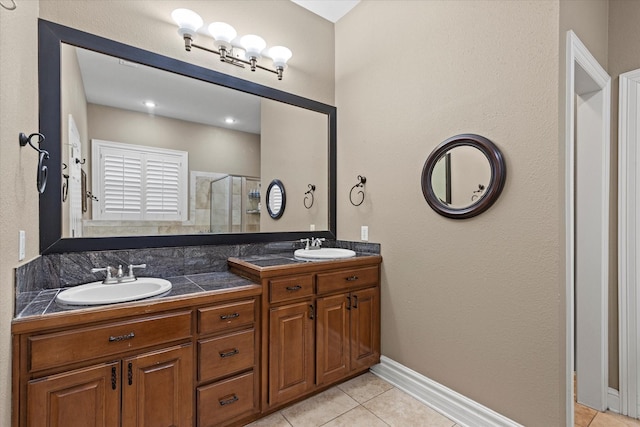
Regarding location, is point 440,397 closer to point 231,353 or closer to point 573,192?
point 231,353

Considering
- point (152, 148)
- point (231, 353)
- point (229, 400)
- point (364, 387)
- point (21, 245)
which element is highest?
point (152, 148)

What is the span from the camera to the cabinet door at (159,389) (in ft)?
4.56

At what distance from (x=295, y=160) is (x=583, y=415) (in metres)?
2.62

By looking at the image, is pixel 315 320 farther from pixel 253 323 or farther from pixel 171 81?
pixel 171 81

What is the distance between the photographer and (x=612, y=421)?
185 centimetres

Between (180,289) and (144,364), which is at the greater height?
(180,289)

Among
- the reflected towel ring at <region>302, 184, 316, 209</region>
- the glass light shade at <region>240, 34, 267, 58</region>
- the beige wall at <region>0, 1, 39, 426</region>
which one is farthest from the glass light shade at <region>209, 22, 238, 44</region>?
the reflected towel ring at <region>302, 184, 316, 209</region>

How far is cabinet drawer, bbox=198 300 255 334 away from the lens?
1590mm

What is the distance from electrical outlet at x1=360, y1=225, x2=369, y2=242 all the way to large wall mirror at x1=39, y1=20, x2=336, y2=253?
1.75 feet

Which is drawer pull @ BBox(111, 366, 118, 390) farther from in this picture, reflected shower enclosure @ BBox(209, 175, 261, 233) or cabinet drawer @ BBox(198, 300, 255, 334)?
reflected shower enclosure @ BBox(209, 175, 261, 233)

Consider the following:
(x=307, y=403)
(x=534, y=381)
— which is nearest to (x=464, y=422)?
(x=534, y=381)

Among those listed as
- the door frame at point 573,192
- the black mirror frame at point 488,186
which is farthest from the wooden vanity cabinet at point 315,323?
the door frame at point 573,192

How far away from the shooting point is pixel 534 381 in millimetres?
1568

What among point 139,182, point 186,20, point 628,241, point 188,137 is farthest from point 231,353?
point 628,241
